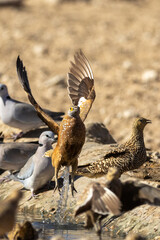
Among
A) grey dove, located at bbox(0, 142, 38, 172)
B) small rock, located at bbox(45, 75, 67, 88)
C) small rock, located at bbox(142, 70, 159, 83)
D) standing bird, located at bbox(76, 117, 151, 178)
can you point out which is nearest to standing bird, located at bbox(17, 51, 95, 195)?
standing bird, located at bbox(76, 117, 151, 178)

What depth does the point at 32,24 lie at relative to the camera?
2159 centimetres

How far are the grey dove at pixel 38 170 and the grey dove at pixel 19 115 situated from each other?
186 cm

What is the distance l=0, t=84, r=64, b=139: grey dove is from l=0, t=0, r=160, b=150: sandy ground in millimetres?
3655

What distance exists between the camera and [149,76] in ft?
58.9

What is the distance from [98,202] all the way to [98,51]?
44.9 feet

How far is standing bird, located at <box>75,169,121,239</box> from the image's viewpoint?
6395 mm

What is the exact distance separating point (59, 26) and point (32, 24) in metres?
0.97

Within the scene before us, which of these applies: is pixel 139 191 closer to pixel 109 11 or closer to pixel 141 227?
pixel 141 227

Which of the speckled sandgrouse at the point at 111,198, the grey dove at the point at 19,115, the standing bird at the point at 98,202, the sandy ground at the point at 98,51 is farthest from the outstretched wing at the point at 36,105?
the sandy ground at the point at 98,51

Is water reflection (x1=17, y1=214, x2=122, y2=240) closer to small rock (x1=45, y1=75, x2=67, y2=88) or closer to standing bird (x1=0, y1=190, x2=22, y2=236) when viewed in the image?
standing bird (x1=0, y1=190, x2=22, y2=236)

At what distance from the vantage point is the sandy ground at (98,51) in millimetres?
16531

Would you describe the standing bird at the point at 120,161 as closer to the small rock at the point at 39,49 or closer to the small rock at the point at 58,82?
the small rock at the point at 58,82

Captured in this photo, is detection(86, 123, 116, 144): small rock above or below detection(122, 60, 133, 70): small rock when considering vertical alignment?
below

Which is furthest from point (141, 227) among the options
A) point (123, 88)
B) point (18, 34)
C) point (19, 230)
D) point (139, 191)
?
point (18, 34)
